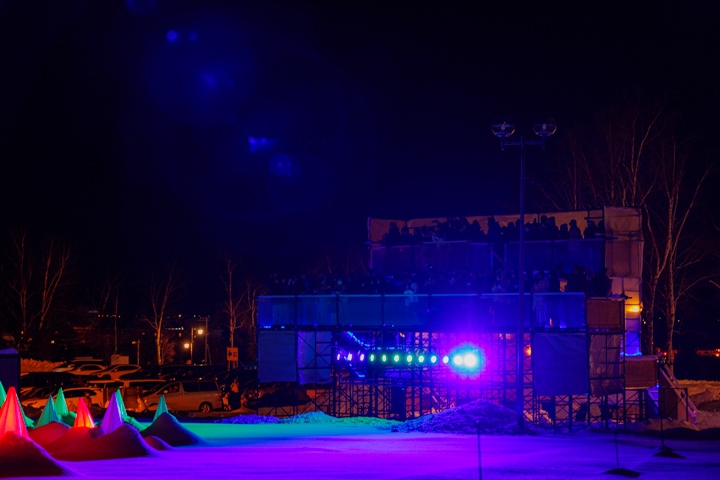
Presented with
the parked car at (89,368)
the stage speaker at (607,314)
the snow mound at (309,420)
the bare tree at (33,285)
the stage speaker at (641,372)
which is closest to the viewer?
the snow mound at (309,420)

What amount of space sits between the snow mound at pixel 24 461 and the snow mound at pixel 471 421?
1320 centimetres

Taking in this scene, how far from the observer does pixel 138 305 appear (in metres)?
73.6

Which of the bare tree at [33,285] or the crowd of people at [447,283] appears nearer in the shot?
the crowd of people at [447,283]

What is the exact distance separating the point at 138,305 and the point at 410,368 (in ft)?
152

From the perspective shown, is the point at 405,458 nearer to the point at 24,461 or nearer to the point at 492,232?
the point at 24,461

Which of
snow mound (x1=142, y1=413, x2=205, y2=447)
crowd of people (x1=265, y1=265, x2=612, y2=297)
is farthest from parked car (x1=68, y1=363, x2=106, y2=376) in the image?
snow mound (x1=142, y1=413, x2=205, y2=447)

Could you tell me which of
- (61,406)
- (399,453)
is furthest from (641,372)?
(61,406)

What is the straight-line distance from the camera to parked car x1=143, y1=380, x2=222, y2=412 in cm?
3547

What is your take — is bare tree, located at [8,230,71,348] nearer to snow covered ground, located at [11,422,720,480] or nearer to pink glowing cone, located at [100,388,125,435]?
snow covered ground, located at [11,422,720,480]

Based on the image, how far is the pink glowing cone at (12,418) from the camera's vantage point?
15.2m

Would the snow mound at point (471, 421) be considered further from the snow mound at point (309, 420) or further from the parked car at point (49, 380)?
the parked car at point (49, 380)

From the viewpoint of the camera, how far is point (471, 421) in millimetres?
24844

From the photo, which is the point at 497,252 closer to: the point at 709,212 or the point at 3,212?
the point at 709,212

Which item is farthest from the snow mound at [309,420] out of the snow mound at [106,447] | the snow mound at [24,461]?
the snow mound at [24,461]
